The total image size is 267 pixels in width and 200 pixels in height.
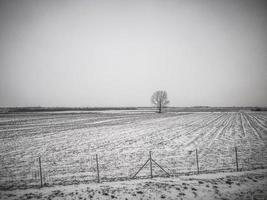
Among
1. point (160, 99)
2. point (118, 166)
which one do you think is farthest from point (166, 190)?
point (160, 99)

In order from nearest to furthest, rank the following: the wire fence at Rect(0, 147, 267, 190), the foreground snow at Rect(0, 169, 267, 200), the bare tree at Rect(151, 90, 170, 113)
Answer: the foreground snow at Rect(0, 169, 267, 200) → the wire fence at Rect(0, 147, 267, 190) → the bare tree at Rect(151, 90, 170, 113)

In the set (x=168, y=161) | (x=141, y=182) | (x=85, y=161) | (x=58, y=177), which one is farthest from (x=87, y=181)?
(x=168, y=161)

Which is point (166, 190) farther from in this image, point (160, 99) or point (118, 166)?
point (160, 99)

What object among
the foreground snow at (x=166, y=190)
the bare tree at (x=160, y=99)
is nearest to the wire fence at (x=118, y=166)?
the foreground snow at (x=166, y=190)

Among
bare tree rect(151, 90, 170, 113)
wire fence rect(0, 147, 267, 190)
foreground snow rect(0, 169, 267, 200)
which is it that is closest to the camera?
foreground snow rect(0, 169, 267, 200)

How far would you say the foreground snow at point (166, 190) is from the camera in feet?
26.2

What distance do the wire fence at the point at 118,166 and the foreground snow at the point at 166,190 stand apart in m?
0.81

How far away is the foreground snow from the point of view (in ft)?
26.2

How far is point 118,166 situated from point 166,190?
15.2 feet

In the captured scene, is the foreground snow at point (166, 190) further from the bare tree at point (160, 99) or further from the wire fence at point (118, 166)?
the bare tree at point (160, 99)

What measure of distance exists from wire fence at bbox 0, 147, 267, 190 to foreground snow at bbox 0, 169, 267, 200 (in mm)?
808

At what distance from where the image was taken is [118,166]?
1230 cm

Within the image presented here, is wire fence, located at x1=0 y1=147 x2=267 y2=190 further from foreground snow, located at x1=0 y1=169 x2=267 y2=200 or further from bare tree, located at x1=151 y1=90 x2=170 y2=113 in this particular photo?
bare tree, located at x1=151 y1=90 x2=170 y2=113

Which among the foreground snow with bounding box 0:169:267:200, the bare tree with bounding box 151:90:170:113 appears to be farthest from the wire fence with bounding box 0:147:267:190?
the bare tree with bounding box 151:90:170:113
